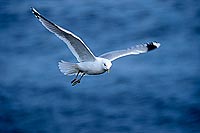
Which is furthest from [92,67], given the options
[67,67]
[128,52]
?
[128,52]

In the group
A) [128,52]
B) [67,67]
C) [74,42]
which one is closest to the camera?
[74,42]

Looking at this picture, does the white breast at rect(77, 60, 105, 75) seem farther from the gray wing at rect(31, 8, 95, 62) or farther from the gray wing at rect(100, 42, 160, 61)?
the gray wing at rect(100, 42, 160, 61)

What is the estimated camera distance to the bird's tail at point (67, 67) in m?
8.11

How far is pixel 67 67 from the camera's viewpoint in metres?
8.12

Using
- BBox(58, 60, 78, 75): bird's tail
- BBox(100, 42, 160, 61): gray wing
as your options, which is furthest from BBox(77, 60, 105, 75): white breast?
BBox(100, 42, 160, 61): gray wing

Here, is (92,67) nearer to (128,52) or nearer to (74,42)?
(74,42)

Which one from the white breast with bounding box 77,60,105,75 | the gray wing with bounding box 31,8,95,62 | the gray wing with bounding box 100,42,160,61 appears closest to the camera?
the gray wing with bounding box 31,8,95,62

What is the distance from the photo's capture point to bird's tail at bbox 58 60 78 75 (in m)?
8.11

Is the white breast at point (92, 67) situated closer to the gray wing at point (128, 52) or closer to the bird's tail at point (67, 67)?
the bird's tail at point (67, 67)

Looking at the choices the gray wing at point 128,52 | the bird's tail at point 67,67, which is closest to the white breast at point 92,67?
the bird's tail at point 67,67

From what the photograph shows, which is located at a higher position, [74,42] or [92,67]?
[74,42]

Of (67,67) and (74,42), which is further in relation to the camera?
(67,67)

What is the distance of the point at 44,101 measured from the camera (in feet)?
40.1

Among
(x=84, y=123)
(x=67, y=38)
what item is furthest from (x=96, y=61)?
(x=84, y=123)
